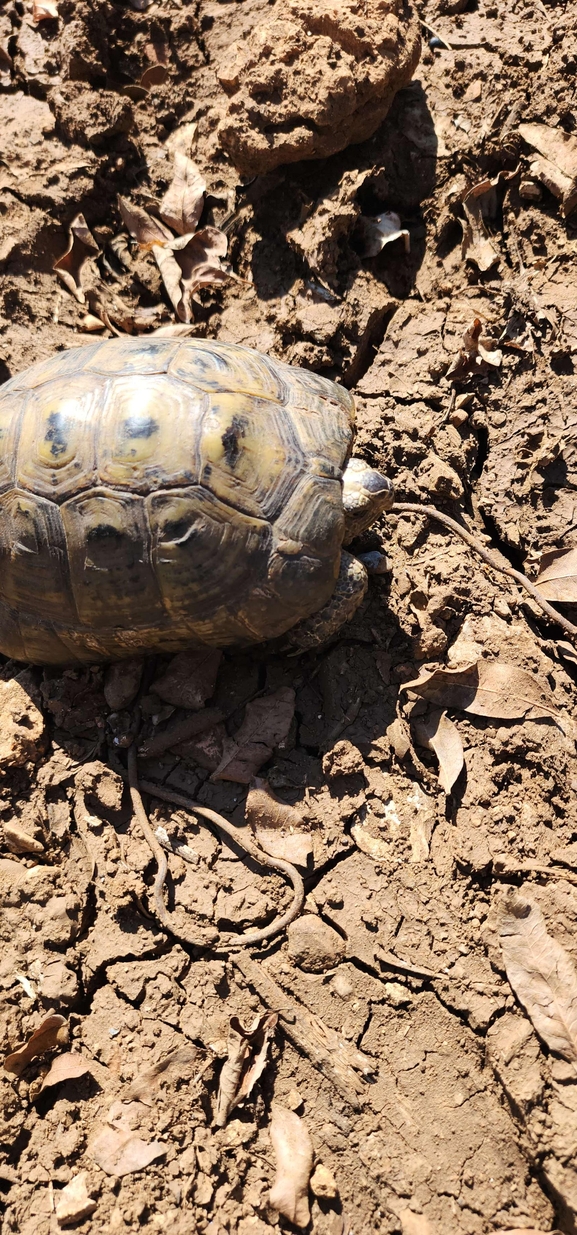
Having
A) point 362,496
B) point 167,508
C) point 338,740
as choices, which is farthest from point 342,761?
point 167,508

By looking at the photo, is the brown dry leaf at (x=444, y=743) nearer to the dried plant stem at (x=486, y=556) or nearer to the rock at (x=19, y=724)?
the dried plant stem at (x=486, y=556)

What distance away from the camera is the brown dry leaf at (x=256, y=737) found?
3154 mm

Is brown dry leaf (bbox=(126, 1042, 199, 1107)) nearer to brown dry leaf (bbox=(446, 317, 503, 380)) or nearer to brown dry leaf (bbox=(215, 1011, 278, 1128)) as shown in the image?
brown dry leaf (bbox=(215, 1011, 278, 1128))

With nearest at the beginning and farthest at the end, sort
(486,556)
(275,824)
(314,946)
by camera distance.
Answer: (314,946) → (275,824) → (486,556)

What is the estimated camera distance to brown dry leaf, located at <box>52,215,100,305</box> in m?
4.45

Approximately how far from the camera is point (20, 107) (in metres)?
4.77

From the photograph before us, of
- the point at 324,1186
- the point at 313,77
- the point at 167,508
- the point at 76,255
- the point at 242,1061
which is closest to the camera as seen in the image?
the point at 324,1186

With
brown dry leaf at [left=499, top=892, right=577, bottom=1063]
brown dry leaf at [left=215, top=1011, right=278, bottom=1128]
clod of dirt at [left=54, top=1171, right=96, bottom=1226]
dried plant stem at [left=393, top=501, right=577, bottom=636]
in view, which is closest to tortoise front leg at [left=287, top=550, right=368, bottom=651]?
dried plant stem at [left=393, top=501, right=577, bottom=636]

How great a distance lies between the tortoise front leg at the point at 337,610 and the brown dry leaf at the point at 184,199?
2589mm

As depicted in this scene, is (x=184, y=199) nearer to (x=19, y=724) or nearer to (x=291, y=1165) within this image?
(x=19, y=724)

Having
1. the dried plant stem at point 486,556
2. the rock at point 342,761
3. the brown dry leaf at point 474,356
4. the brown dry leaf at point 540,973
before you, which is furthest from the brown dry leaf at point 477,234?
the brown dry leaf at point 540,973

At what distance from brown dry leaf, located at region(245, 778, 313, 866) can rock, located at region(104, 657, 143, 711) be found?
2.26ft

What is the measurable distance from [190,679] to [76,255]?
286cm

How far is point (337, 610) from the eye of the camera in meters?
3.22
